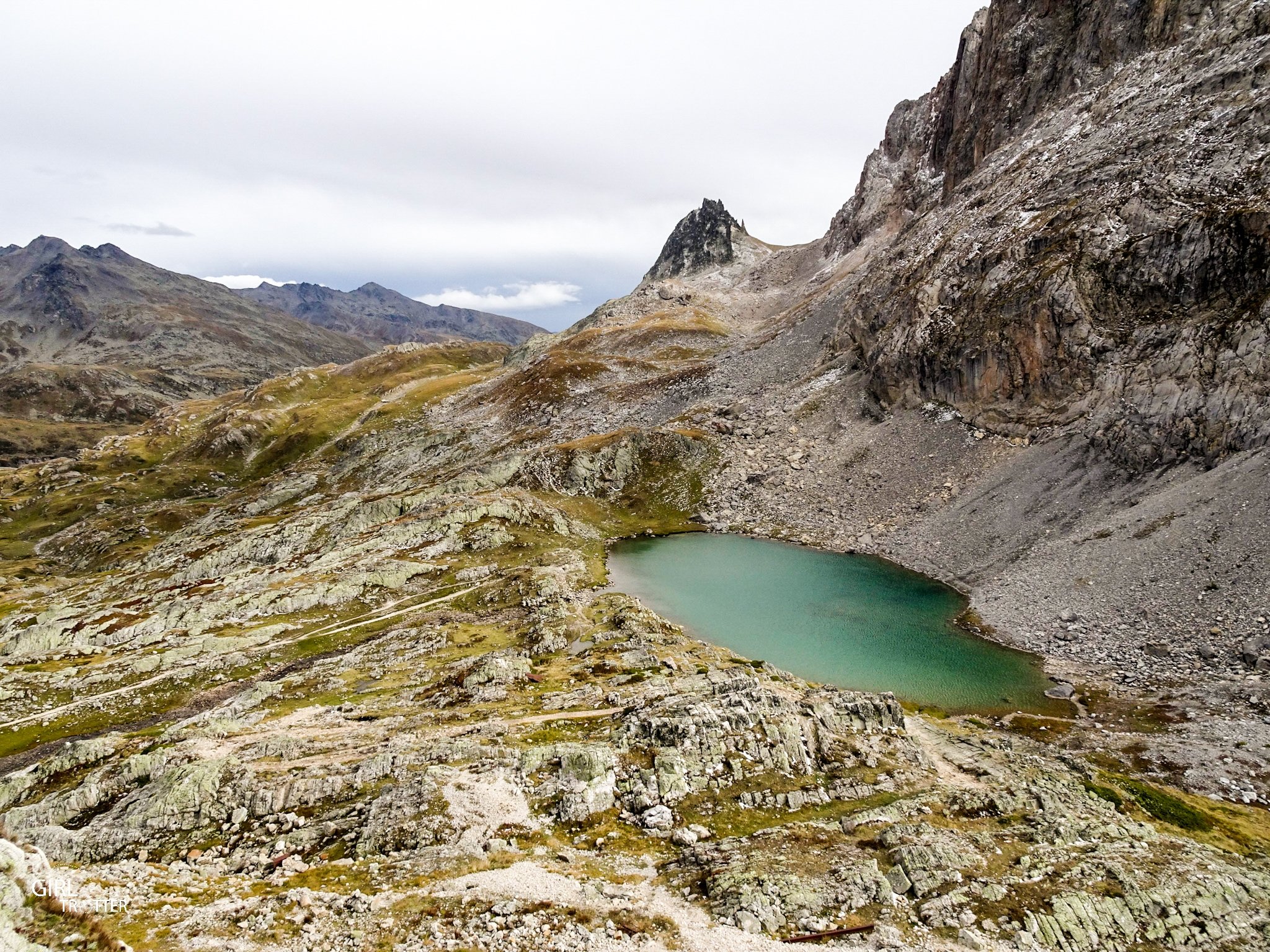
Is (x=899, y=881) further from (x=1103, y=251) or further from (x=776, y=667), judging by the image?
(x=1103, y=251)

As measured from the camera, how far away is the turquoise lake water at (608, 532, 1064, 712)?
49.0 meters

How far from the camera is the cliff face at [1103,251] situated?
6581 centimetres

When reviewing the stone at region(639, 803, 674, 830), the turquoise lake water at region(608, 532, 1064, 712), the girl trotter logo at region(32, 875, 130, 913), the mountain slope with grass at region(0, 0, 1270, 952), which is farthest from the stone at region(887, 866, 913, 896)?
the girl trotter logo at region(32, 875, 130, 913)

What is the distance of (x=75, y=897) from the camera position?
19078mm

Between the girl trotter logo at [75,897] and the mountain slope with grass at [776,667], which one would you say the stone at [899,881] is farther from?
the girl trotter logo at [75,897]

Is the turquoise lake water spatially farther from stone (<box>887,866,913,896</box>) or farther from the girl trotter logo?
the girl trotter logo

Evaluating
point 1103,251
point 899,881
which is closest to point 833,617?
point 899,881

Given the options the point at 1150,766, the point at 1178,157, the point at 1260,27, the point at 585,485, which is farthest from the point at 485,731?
the point at 1260,27

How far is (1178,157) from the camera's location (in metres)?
78.4

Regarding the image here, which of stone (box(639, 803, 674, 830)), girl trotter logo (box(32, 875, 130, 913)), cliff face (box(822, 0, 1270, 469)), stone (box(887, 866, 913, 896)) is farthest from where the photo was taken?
cliff face (box(822, 0, 1270, 469))

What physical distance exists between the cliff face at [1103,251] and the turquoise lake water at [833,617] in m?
29.4

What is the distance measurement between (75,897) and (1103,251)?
107686 millimetres

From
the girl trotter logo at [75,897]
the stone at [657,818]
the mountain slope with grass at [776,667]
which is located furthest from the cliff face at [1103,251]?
the girl trotter logo at [75,897]

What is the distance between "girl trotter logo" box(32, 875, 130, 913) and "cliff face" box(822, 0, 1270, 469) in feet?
276
